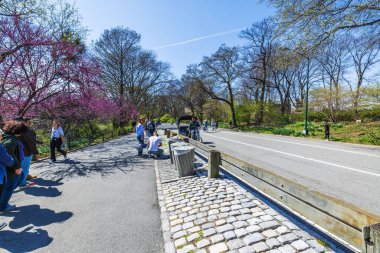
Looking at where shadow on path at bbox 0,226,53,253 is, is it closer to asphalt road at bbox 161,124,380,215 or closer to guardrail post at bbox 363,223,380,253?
guardrail post at bbox 363,223,380,253

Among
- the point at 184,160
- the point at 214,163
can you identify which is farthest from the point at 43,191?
the point at 214,163

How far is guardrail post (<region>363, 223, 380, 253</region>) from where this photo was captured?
1644mm

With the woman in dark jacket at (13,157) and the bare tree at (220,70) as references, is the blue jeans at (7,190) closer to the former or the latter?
the woman in dark jacket at (13,157)

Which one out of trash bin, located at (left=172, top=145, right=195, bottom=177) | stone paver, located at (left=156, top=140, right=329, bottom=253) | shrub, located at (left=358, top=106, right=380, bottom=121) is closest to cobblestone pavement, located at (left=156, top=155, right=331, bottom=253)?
stone paver, located at (left=156, top=140, right=329, bottom=253)

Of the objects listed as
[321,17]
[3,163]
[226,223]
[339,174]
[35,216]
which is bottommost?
[339,174]

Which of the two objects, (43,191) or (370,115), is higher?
(370,115)

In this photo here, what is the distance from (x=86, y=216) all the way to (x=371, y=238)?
4216mm

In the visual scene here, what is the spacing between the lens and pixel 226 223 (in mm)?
3170

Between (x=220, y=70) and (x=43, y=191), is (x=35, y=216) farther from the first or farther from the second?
(x=220, y=70)

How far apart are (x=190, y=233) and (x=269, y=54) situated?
2970 centimetres

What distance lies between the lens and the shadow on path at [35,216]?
348 cm

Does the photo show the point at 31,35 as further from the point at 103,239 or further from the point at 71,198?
the point at 103,239

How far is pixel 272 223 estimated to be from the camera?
10.1 feet

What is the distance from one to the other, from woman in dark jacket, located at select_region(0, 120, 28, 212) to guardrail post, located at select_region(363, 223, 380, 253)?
542cm
